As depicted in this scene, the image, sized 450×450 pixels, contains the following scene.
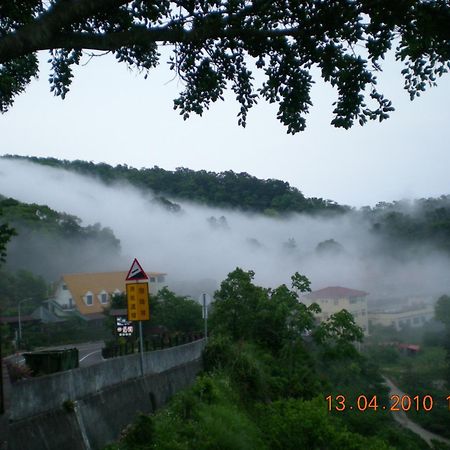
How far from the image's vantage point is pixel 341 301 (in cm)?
4122

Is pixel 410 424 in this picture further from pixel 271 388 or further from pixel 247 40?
pixel 247 40

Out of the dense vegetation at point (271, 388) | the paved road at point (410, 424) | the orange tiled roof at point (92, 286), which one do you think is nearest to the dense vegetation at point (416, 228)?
the paved road at point (410, 424)

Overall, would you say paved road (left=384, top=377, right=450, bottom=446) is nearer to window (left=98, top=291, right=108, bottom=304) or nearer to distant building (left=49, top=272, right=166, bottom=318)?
distant building (left=49, top=272, right=166, bottom=318)

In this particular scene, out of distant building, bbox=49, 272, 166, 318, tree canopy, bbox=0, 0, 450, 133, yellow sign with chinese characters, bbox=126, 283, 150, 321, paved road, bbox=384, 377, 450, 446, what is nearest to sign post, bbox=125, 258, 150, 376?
yellow sign with chinese characters, bbox=126, 283, 150, 321

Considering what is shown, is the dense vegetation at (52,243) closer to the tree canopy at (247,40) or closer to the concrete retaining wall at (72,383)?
the concrete retaining wall at (72,383)

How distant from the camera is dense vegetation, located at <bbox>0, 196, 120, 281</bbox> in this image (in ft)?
140

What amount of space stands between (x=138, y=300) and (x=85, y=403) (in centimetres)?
290

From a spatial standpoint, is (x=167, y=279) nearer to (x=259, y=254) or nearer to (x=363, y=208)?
(x=259, y=254)

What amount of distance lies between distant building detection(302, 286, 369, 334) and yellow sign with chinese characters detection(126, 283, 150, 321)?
29.5 meters

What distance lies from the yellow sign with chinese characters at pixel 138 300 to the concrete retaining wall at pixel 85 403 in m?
1.04

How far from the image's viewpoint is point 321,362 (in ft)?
83.7

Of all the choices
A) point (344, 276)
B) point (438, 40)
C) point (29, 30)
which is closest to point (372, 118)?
point (438, 40)

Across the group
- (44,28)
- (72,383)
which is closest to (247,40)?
(44,28)

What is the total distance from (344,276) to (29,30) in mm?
46269
